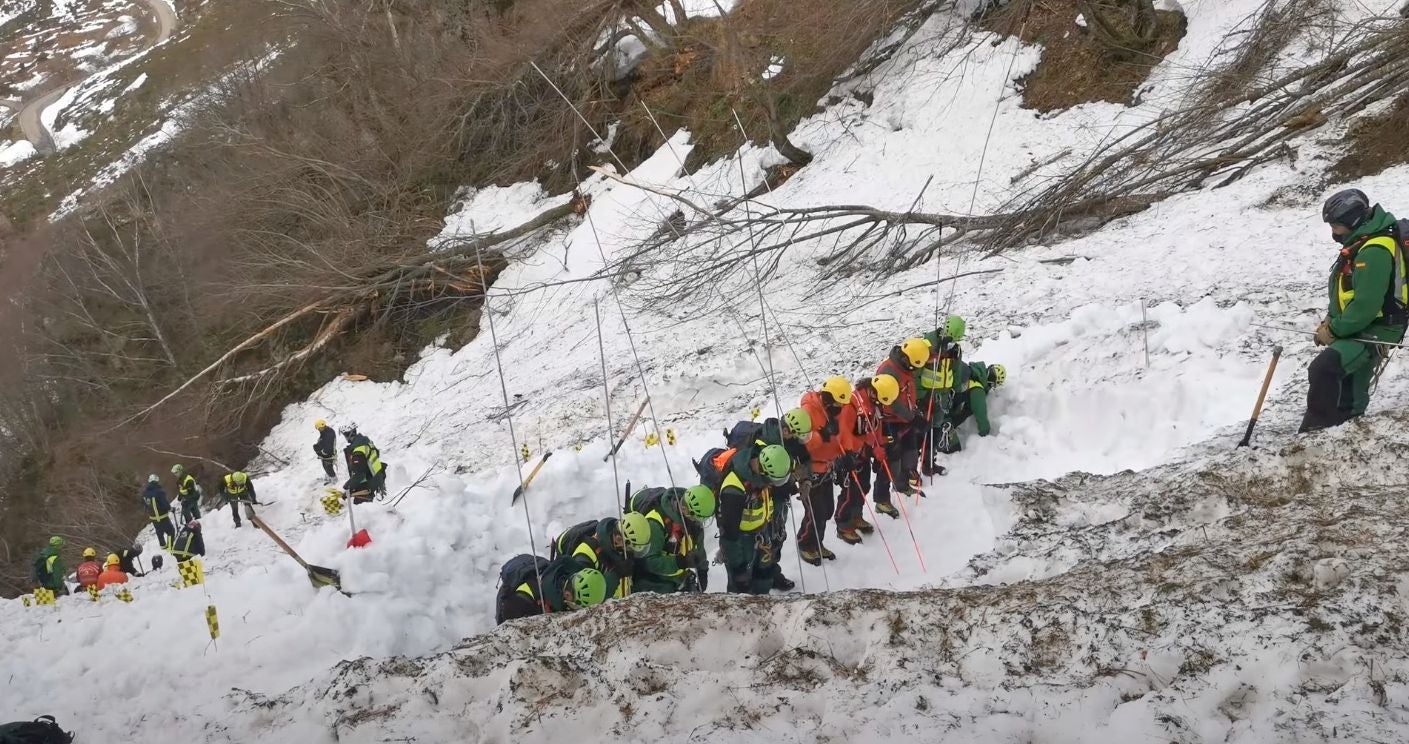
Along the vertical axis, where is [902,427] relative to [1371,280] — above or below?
below

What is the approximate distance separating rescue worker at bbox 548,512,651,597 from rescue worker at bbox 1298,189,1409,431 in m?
4.17

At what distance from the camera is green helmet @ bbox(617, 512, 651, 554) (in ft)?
16.5

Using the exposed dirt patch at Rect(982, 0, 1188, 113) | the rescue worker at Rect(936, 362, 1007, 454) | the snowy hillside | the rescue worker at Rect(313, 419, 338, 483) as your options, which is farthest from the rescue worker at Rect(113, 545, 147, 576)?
the exposed dirt patch at Rect(982, 0, 1188, 113)

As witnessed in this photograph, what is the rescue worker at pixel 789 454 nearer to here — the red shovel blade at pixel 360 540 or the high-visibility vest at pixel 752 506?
the high-visibility vest at pixel 752 506

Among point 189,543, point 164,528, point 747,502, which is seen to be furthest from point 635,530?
point 164,528

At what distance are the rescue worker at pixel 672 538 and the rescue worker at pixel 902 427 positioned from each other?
1.80 meters

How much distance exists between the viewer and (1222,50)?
1080cm

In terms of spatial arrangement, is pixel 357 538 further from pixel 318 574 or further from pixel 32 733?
pixel 32 733

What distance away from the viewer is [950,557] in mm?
5887

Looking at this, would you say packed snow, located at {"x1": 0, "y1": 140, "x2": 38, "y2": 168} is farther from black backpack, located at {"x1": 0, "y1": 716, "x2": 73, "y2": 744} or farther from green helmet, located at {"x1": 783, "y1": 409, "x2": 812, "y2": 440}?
green helmet, located at {"x1": 783, "y1": 409, "x2": 812, "y2": 440}

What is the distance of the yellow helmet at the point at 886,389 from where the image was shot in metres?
6.12

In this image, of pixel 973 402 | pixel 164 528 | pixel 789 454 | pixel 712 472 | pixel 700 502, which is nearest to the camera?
pixel 700 502

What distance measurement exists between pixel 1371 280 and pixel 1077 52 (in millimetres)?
10358

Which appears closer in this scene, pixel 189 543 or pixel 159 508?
pixel 189 543
